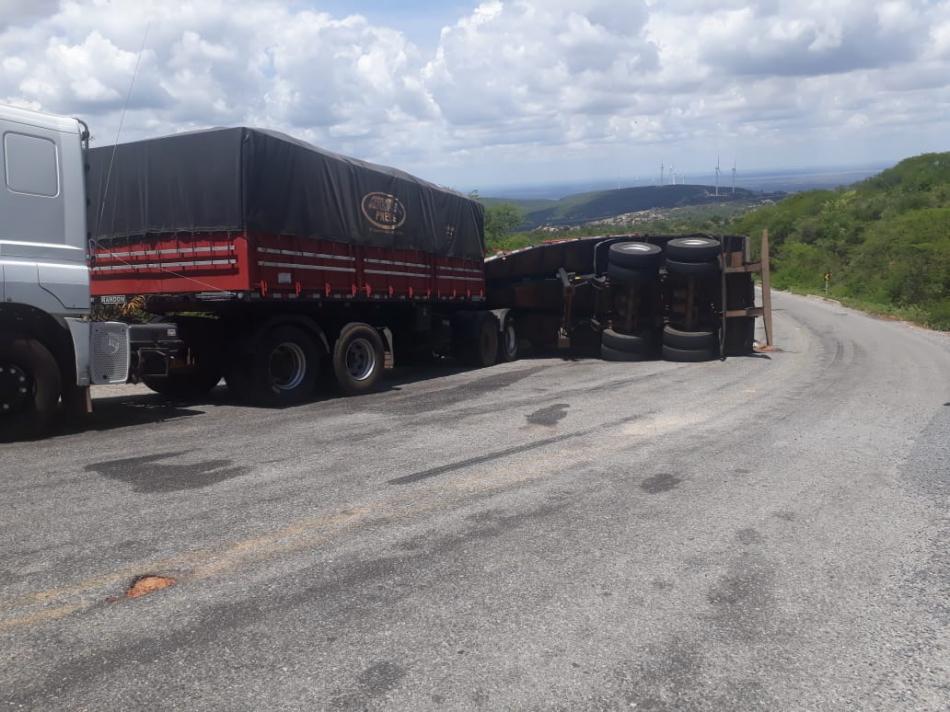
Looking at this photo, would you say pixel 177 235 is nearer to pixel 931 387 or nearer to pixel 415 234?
pixel 415 234

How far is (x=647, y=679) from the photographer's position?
375cm

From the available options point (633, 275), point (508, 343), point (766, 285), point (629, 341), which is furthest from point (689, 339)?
point (508, 343)

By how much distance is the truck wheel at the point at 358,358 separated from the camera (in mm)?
12021

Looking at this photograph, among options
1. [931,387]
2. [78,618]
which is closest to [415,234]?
[931,387]

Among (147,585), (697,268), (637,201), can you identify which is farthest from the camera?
(637,201)

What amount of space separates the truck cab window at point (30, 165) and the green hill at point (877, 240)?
26740mm

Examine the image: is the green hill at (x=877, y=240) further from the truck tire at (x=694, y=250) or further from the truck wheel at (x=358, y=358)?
the truck wheel at (x=358, y=358)

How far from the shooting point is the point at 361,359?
1270 cm

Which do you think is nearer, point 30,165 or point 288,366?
point 30,165

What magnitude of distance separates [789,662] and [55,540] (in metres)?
4.24

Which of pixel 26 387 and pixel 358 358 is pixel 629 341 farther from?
pixel 26 387

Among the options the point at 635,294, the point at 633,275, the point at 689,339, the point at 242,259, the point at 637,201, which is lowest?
the point at 689,339

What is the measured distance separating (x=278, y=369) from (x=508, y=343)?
23.7 ft

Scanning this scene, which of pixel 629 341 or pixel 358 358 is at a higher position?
pixel 358 358
